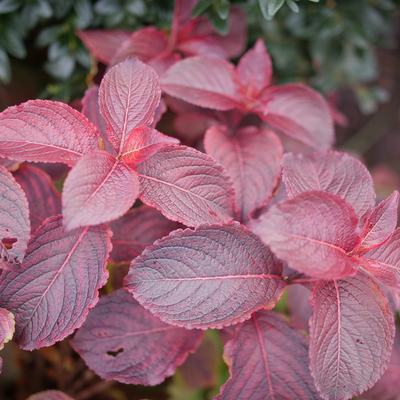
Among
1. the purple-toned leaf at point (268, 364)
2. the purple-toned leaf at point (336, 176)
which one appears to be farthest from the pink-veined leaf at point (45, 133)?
the purple-toned leaf at point (268, 364)

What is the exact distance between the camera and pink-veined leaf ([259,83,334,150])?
1.04 metres

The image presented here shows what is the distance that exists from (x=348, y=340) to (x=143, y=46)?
0.93 meters

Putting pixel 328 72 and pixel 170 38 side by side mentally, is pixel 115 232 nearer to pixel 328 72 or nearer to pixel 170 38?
pixel 170 38

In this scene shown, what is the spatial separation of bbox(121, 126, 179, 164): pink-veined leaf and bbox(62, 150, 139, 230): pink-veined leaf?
0.02 meters

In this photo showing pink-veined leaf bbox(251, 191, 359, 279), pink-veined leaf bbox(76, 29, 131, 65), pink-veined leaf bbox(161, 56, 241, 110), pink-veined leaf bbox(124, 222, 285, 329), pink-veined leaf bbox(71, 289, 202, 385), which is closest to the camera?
pink-veined leaf bbox(251, 191, 359, 279)

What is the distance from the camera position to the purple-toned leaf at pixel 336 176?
0.77m

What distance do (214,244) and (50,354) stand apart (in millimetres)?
786

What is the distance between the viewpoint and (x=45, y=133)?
0.71 m

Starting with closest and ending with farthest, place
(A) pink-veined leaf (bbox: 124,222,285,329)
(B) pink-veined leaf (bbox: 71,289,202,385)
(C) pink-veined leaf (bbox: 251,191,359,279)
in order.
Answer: (C) pink-veined leaf (bbox: 251,191,359,279), (A) pink-veined leaf (bbox: 124,222,285,329), (B) pink-veined leaf (bbox: 71,289,202,385)

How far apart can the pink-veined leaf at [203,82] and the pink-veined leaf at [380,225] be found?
0.48 m

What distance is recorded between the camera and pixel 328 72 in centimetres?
163

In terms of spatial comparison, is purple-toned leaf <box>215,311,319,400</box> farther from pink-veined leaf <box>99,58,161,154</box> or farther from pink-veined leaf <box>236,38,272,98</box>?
pink-veined leaf <box>236,38,272,98</box>

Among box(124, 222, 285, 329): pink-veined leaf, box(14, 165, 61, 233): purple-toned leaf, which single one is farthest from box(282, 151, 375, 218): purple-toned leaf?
box(14, 165, 61, 233): purple-toned leaf

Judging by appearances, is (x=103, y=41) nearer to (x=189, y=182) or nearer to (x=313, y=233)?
(x=189, y=182)
